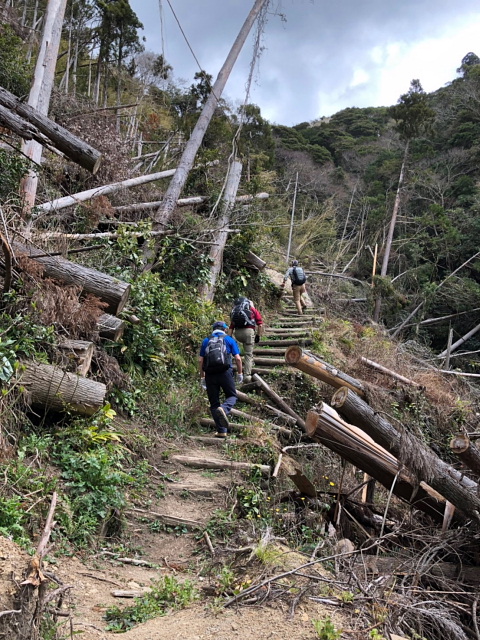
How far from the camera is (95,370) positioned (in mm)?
6812

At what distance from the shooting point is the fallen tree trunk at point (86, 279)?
6.88 metres

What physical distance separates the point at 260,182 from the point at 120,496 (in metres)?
12.4

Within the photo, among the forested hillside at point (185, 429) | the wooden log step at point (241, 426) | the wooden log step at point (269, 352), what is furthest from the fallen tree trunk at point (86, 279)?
the wooden log step at point (269, 352)

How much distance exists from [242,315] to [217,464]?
341 centimetres

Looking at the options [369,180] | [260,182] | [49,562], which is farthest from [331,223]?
[49,562]

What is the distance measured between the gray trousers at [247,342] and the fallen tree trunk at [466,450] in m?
4.64

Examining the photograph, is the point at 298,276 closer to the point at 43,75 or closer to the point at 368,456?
the point at 43,75

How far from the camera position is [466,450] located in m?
5.27

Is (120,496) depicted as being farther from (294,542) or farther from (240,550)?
(294,542)

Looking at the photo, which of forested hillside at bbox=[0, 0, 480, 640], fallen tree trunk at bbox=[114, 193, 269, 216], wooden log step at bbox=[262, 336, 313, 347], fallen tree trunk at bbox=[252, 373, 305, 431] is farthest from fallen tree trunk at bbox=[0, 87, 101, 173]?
wooden log step at bbox=[262, 336, 313, 347]

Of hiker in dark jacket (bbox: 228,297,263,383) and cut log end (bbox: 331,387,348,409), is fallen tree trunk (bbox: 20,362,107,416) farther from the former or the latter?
hiker in dark jacket (bbox: 228,297,263,383)

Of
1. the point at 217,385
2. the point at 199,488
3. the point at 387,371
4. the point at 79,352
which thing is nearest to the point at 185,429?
the point at 217,385

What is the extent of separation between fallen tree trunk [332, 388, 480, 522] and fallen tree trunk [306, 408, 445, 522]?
0.11m

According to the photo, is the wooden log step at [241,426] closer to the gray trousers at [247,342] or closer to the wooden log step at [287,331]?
the gray trousers at [247,342]
